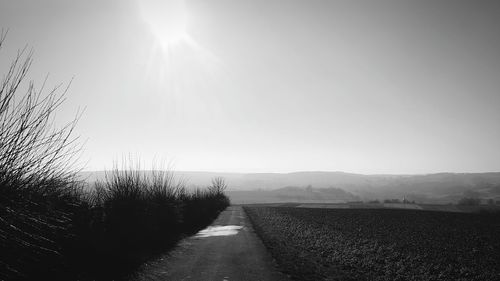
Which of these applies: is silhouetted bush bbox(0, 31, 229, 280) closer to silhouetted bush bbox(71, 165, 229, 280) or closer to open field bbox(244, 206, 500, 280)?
silhouetted bush bbox(71, 165, 229, 280)

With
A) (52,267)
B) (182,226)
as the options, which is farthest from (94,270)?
(182,226)

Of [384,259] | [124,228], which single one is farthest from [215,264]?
[384,259]

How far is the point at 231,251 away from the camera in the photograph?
643 inches

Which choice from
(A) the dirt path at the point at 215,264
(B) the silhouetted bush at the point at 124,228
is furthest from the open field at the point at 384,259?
(B) the silhouetted bush at the point at 124,228

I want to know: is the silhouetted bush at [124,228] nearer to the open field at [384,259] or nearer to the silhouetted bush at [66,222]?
the silhouetted bush at [66,222]

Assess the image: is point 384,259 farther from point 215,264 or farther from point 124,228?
point 124,228

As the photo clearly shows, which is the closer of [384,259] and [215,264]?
[215,264]

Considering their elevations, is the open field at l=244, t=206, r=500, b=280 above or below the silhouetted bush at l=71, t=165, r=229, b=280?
below

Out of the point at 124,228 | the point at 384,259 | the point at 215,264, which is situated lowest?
the point at 384,259

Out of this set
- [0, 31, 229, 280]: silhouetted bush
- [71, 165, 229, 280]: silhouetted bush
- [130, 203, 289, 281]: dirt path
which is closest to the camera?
[0, 31, 229, 280]: silhouetted bush

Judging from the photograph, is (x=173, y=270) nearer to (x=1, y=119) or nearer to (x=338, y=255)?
(x=338, y=255)

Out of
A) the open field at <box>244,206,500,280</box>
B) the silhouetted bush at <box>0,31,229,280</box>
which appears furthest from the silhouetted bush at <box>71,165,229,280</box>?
the open field at <box>244,206,500,280</box>

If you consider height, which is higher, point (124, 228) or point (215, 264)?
point (124, 228)

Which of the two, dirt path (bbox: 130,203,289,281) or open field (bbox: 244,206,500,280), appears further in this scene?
open field (bbox: 244,206,500,280)
